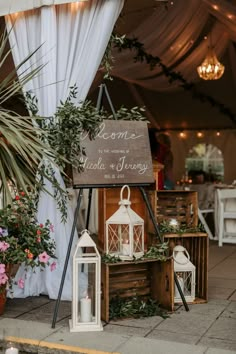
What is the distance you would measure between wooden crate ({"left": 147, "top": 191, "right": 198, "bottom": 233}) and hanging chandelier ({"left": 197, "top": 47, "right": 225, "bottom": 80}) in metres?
4.40

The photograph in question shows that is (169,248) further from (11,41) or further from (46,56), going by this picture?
→ (11,41)

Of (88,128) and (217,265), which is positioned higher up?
(88,128)

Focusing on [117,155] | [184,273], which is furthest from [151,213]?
[184,273]

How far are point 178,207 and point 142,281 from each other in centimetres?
71

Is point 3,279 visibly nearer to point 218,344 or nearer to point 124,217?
point 124,217

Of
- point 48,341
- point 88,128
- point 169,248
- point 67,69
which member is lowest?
point 48,341

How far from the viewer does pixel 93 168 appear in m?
3.76

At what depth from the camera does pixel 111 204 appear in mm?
4105

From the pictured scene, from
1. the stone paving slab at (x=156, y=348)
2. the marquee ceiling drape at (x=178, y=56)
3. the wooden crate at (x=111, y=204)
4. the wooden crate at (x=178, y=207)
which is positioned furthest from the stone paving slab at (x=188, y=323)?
the marquee ceiling drape at (x=178, y=56)

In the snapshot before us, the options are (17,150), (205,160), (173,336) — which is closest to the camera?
(173,336)

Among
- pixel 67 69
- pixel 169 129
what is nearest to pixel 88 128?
pixel 67 69

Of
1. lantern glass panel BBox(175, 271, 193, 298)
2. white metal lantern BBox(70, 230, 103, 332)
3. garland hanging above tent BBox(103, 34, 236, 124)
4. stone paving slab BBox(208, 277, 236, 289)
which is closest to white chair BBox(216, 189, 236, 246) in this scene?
stone paving slab BBox(208, 277, 236, 289)

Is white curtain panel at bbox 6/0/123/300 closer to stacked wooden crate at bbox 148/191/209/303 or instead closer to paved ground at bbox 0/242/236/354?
paved ground at bbox 0/242/236/354

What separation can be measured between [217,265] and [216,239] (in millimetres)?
1753
